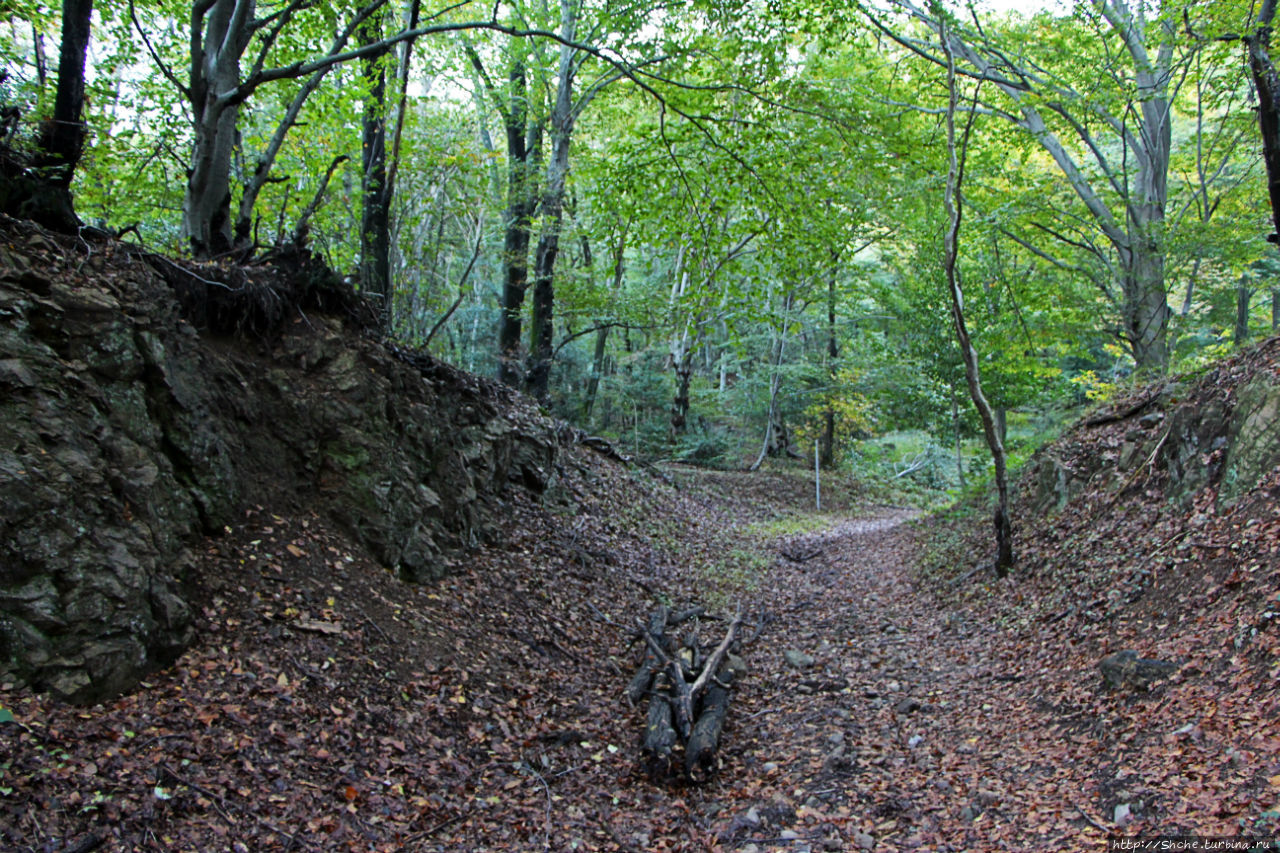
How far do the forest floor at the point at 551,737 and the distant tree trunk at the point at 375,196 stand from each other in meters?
4.70

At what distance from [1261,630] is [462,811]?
5237mm

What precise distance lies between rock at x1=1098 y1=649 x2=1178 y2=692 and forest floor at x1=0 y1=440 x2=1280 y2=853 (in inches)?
5.1

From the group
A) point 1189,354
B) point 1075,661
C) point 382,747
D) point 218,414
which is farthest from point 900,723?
point 1189,354

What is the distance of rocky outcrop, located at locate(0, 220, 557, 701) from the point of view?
13.0 feet

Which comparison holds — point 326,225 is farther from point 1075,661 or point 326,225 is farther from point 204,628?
point 1075,661

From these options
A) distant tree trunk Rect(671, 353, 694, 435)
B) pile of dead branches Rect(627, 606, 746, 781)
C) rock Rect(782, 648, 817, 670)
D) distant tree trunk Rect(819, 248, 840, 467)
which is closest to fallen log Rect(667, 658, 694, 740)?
pile of dead branches Rect(627, 606, 746, 781)

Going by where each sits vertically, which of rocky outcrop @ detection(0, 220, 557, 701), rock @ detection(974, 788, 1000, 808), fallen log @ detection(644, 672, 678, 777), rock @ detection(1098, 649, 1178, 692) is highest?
rocky outcrop @ detection(0, 220, 557, 701)

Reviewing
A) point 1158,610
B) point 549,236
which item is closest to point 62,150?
point 549,236

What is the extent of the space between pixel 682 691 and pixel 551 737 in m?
1.21

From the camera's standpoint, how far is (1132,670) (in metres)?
4.94

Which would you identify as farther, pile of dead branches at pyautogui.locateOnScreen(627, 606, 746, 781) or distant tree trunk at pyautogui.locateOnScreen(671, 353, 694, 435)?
distant tree trunk at pyautogui.locateOnScreen(671, 353, 694, 435)

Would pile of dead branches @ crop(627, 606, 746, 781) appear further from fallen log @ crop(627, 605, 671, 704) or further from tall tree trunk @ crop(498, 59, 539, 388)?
tall tree trunk @ crop(498, 59, 539, 388)

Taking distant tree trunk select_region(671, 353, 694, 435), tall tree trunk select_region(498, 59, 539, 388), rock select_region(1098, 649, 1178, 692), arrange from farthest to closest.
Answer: distant tree trunk select_region(671, 353, 694, 435) < tall tree trunk select_region(498, 59, 539, 388) < rock select_region(1098, 649, 1178, 692)

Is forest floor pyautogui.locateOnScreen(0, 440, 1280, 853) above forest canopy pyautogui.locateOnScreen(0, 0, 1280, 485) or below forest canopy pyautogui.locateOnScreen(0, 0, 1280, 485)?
below
